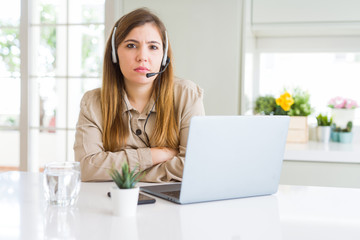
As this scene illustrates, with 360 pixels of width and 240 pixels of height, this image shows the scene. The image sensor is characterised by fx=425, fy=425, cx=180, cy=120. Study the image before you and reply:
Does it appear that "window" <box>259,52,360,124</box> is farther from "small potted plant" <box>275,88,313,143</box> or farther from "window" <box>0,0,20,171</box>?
"window" <box>0,0,20,171</box>

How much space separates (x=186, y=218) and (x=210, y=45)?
1733mm

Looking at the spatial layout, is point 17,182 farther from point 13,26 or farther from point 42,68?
point 13,26

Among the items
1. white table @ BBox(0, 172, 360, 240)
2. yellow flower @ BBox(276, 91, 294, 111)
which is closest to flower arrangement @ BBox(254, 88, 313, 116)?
yellow flower @ BBox(276, 91, 294, 111)

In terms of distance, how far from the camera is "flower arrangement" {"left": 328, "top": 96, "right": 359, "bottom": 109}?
2918 millimetres

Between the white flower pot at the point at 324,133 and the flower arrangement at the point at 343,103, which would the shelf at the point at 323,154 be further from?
the flower arrangement at the point at 343,103

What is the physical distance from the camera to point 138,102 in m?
1.75

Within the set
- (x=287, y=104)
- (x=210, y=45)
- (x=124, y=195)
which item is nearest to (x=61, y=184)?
(x=124, y=195)

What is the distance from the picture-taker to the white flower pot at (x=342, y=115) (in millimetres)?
2928

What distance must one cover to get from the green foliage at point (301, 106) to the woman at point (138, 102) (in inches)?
48.0

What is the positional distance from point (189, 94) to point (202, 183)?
Answer: 70 centimetres

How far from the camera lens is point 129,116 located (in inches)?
66.6

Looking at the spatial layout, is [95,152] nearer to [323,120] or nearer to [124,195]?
[124,195]

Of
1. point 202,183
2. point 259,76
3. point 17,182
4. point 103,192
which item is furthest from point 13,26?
point 202,183

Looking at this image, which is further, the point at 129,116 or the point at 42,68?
the point at 42,68
